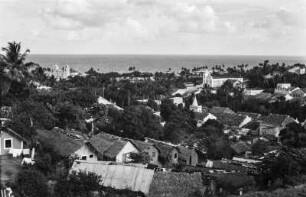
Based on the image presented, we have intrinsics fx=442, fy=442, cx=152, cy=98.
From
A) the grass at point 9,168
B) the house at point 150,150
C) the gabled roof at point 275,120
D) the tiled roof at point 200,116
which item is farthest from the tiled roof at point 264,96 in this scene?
the grass at point 9,168

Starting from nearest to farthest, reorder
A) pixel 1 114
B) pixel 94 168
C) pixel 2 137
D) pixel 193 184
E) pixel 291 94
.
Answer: pixel 193 184
pixel 94 168
pixel 2 137
pixel 1 114
pixel 291 94

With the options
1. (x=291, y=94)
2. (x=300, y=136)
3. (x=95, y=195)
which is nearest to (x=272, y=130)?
(x=300, y=136)

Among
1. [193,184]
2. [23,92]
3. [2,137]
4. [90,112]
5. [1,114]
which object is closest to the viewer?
[193,184]

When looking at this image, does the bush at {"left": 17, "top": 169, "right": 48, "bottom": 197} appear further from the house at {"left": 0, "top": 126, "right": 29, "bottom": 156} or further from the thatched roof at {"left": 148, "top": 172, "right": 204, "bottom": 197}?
the house at {"left": 0, "top": 126, "right": 29, "bottom": 156}

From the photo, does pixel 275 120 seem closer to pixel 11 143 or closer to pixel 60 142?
pixel 60 142

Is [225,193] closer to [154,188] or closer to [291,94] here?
[154,188]

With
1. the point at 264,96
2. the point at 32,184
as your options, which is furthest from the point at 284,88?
the point at 32,184

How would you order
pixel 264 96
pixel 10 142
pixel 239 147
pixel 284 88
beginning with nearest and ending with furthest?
1. pixel 10 142
2. pixel 239 147
3. pixel 264 96
4. pixel 284 88
